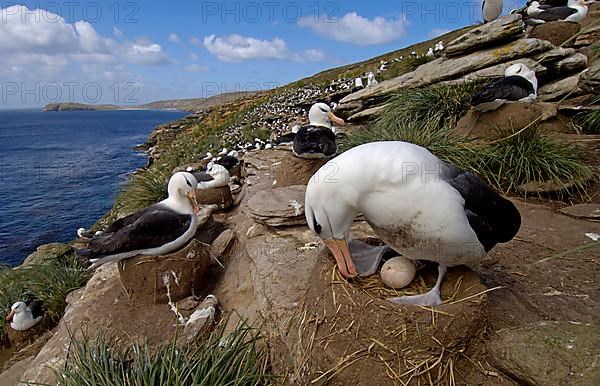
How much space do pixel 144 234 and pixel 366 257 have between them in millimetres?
2268

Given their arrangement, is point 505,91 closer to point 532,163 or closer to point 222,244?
point 532,163

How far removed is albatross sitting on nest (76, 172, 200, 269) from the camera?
13.3 ft

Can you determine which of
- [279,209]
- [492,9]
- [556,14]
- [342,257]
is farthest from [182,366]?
[492,9]

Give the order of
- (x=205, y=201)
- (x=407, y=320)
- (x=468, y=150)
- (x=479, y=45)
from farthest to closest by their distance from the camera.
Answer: (x=479, y=45), (x=205, y=201), (x=468, y=150), (x=407, y=320)

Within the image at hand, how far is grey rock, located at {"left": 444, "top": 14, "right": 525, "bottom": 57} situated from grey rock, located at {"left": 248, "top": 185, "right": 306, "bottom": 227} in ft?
21.1

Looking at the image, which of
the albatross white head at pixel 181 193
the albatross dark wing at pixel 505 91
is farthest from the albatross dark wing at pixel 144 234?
the albatross dark wing at pixel 505 91

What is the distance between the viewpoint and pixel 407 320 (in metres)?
2.35

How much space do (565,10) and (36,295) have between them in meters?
11.7

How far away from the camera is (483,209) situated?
2561mm

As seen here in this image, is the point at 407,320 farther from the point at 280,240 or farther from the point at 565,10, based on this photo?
the point at 565,10

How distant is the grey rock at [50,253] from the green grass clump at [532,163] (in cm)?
777

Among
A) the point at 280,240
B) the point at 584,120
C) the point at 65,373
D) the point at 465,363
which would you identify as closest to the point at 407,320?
the point at 465,363

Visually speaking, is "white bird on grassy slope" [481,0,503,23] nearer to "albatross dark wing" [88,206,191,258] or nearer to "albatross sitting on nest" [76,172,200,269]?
"albatross sitting on nest" [76,172,200,269]

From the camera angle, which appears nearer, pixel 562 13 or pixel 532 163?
pixel 532 163
